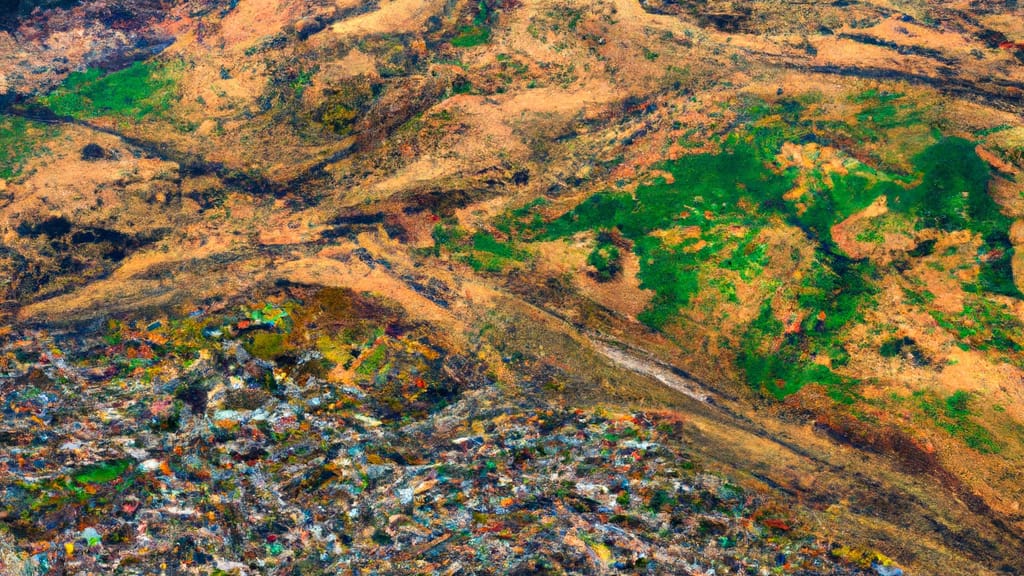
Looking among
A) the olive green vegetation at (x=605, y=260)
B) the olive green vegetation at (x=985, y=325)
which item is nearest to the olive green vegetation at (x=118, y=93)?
the olive green vegetation at (x=605, y=260)

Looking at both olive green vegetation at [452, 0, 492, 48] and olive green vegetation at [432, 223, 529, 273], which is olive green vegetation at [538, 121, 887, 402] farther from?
olive green vegetation at [452, 0, 492, 48]

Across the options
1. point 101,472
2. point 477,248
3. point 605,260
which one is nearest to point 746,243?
point 605,260

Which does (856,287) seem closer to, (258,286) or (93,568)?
(258,286)

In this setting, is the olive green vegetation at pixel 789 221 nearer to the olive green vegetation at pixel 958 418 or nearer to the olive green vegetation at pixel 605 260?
the olive green vegetation at pixel 605 260

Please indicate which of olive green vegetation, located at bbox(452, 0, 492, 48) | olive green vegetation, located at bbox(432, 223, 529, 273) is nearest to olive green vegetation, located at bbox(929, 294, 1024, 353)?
olive green vegetation, located at bbox(432, 223, 529, 273)

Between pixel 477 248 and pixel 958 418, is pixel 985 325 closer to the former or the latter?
pixel 958 418
